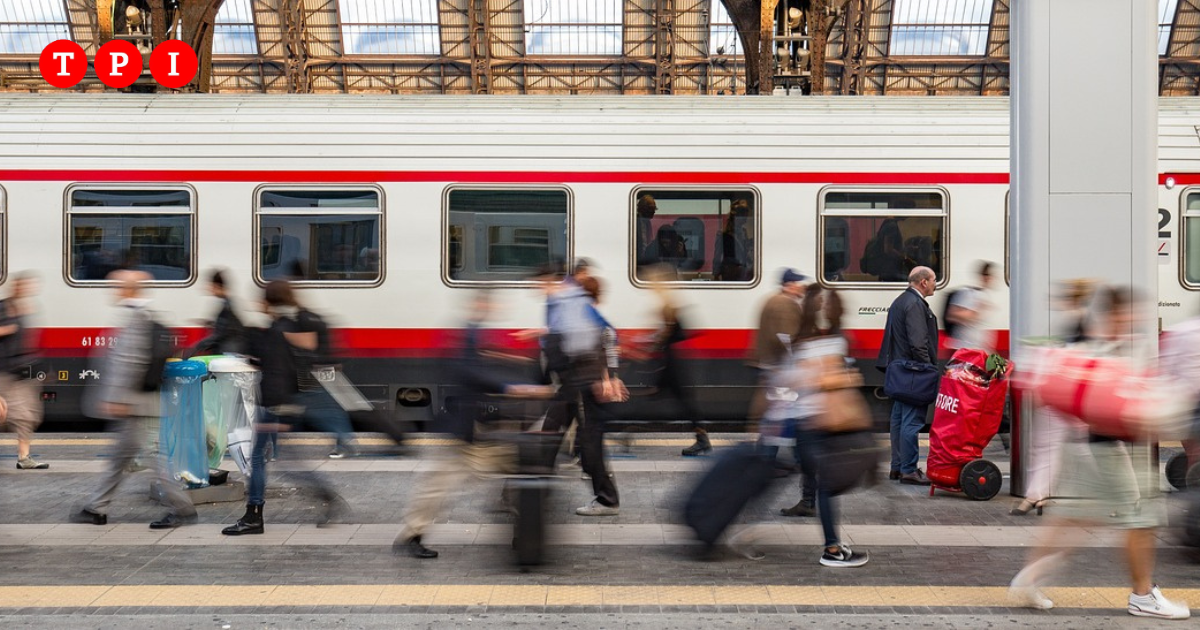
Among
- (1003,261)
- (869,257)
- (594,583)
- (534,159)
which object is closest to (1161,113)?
(1003,261)

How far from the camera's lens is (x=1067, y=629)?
5.32 meters

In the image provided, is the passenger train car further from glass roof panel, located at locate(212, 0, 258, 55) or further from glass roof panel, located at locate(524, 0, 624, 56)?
glass roof panel, located at locate(212, 0, 258, 55)

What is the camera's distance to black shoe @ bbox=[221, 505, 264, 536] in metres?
7.07

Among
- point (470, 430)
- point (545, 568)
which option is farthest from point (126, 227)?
point (545, 568)

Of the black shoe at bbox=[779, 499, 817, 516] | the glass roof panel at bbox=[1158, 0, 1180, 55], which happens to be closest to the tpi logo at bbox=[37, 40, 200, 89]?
the black shoe at bbox=[779, 499, 817, 516]

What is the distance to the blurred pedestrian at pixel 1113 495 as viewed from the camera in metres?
5.27

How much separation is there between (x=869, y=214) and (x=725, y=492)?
5.59 m

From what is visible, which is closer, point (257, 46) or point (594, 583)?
point (594, 583)

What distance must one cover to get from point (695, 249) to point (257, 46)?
26.5 m

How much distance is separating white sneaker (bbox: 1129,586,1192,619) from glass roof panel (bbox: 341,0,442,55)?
31.2 m

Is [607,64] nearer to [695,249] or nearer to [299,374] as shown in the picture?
[695,249]

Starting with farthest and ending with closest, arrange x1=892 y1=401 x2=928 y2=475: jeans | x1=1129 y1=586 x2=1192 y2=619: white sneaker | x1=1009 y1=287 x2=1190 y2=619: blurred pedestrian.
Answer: x1=892 y1=401 x2=928 y2=475: jeans < x1=1129 y1=586 x2=1192 y2=619: white sneaker < x1=1009 y1=287 x2=1190 y2=619: blurred pedestrian

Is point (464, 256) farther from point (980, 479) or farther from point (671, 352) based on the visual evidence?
point (980, 479)

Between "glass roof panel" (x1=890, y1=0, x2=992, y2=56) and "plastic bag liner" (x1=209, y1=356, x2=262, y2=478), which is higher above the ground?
"glass roof panel" (x1=890, y1=0, x2=992, y2=56)
